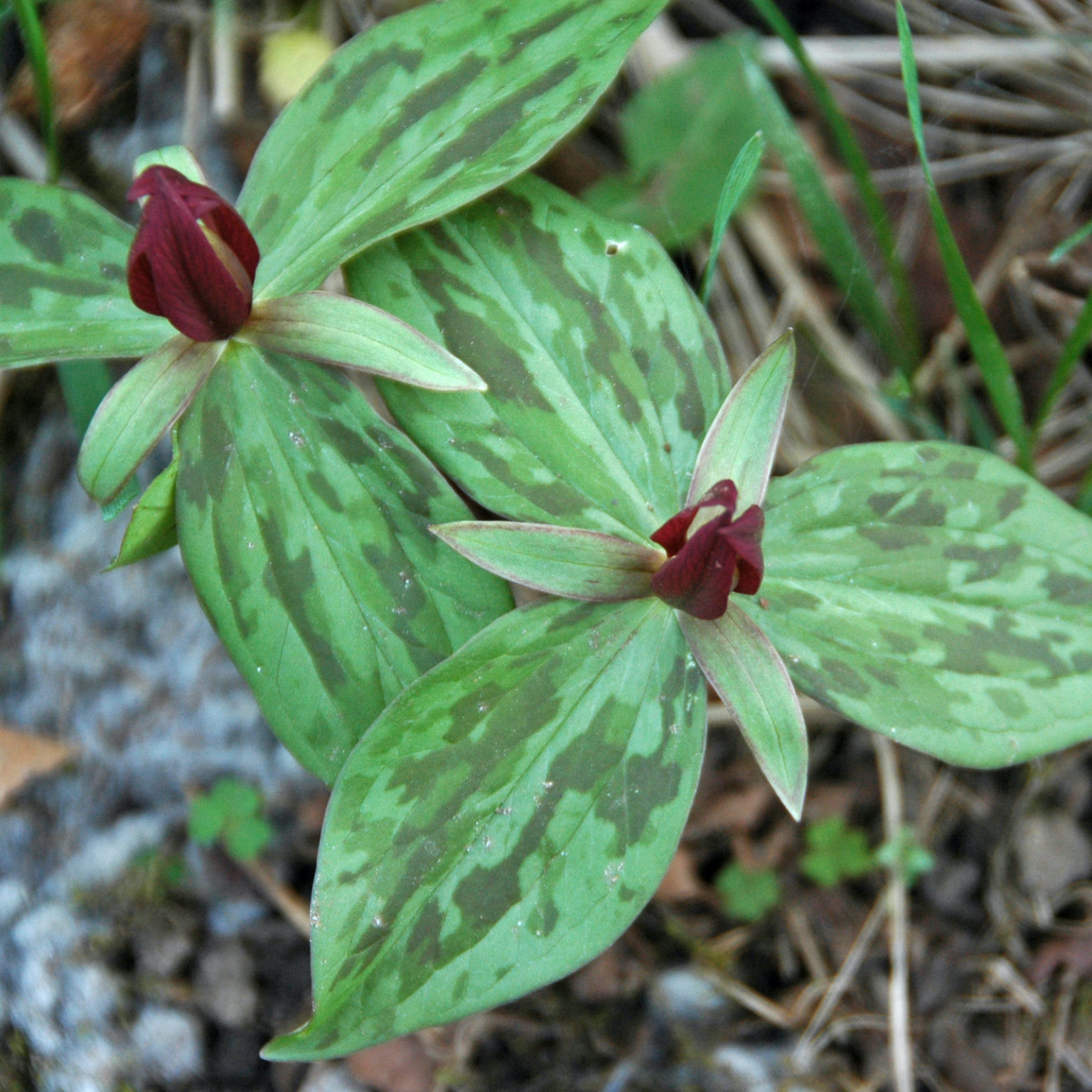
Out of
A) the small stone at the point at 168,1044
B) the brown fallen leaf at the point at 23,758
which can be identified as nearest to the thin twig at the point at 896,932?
the small stone at the point at 168,1044

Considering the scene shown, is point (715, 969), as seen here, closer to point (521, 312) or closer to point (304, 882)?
point (304, 882)

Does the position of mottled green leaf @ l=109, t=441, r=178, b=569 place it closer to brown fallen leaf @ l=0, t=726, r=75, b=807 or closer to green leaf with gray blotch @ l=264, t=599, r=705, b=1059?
green leaf with gray blotch @ l=264, t=599, r=705, b=1059

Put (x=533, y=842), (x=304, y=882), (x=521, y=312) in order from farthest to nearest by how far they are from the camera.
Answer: (x=304, y=882) < (x=521, y=312) < (x=533, y=842)

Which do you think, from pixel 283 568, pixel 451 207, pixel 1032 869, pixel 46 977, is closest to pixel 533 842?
pixel 283 568

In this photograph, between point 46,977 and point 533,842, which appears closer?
point 533,842

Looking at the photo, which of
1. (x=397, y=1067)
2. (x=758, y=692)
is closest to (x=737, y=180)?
(x=758, y=692)

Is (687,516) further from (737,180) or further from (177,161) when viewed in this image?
(177,161)

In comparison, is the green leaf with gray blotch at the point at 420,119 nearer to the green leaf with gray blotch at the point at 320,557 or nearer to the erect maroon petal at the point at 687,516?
the green leaf with gray blotch at the point at 320,557
